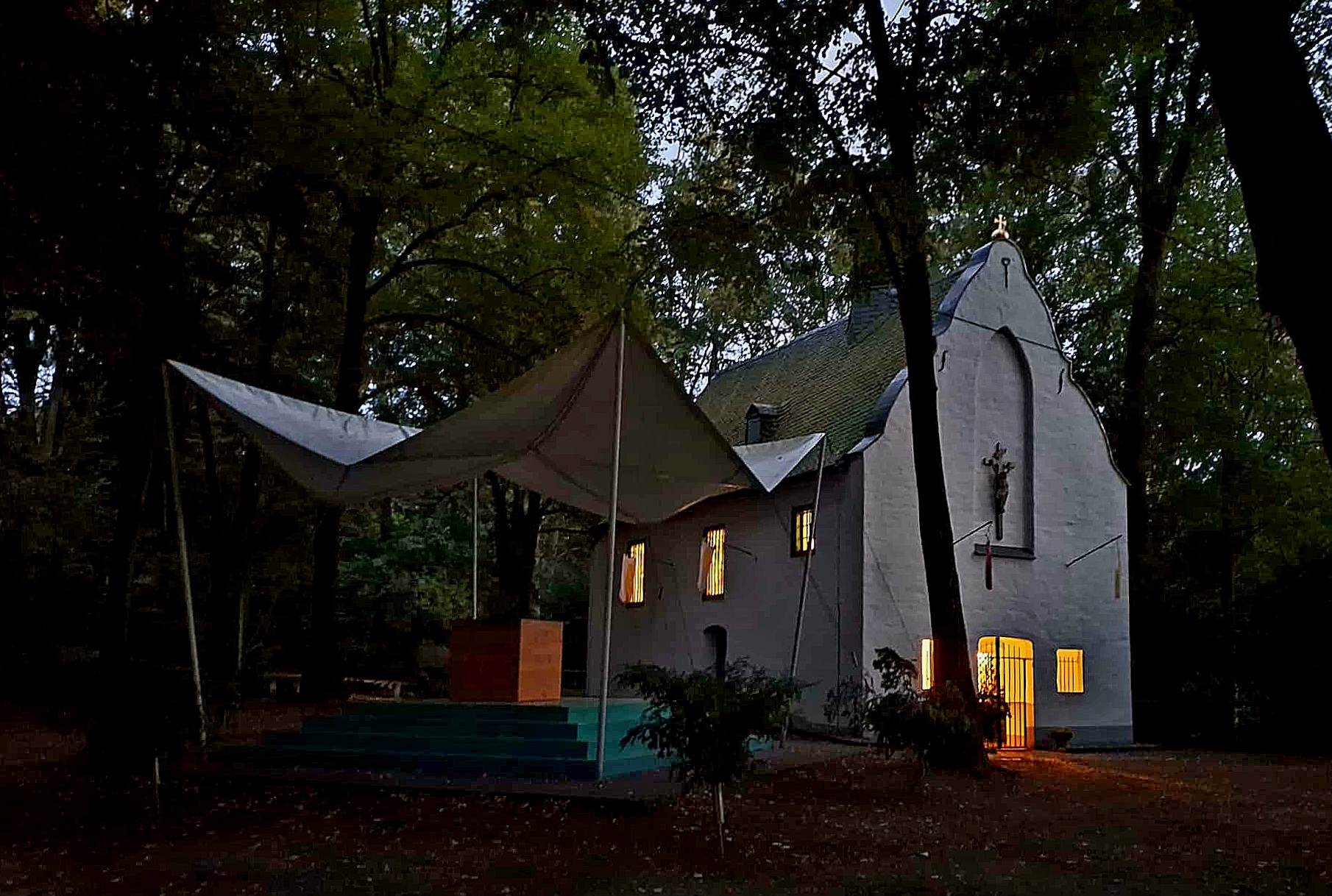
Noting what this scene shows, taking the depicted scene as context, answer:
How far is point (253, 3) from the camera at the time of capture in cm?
1287

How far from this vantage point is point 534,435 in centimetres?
945

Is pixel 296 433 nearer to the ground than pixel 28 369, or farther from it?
nearer to the ground

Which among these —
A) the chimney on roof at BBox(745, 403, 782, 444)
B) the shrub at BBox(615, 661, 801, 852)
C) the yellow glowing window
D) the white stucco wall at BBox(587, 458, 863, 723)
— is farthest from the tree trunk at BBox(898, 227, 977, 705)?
the chimney on roof at BBox(745, 403, 782, 444)

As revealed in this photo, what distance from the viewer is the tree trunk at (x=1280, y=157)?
3.95 metres

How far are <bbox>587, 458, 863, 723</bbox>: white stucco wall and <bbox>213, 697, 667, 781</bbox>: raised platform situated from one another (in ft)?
11.5

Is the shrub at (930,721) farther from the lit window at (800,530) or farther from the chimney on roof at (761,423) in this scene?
the chimney on roof at (761,423)

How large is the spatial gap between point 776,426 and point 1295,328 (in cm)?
1563

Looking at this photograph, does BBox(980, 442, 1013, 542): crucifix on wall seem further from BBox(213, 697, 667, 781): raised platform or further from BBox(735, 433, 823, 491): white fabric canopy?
BBox(213, 697, 667, 781): raised platform

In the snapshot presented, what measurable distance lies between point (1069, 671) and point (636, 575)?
803 cm

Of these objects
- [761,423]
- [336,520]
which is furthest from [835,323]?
[336,520]

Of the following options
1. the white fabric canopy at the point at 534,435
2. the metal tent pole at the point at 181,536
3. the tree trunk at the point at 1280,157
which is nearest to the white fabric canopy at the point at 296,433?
the white fabric canopy at the point at 534,435

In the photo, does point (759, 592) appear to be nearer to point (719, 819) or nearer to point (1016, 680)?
point (1016, 680)

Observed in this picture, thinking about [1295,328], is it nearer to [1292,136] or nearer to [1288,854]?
[1292,136]

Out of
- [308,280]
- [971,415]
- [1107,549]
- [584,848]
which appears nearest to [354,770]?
[584,848]
